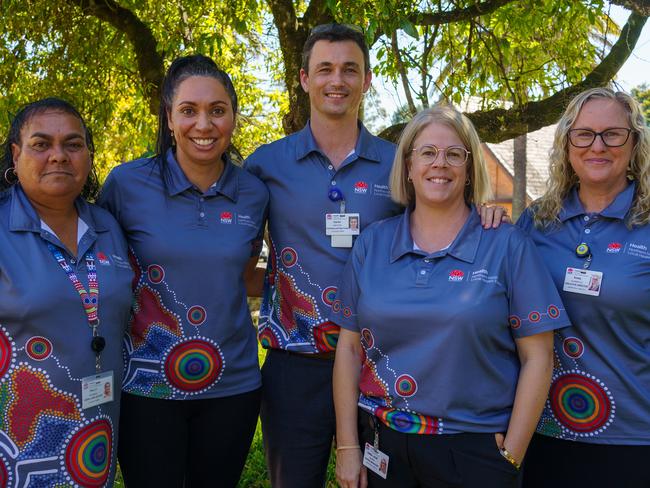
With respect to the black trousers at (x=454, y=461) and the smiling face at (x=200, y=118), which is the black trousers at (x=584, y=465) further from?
the smiling face at (x=200, y=118)

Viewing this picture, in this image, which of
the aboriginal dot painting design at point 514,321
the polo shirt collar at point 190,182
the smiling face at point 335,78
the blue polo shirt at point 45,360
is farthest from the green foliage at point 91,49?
the aboriginal dot painting design at point 514,321

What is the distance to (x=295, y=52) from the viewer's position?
5.40 meters

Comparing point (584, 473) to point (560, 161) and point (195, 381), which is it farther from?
point (195, 381)

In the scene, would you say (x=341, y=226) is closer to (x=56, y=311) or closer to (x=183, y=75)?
(x=183, y=75)

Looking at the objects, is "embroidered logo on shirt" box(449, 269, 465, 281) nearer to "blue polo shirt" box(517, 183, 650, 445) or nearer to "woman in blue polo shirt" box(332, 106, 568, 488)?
"woman in blue polo shirt" box(332, 106, 568, 488)

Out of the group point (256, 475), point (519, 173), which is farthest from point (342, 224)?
point (519, 173)

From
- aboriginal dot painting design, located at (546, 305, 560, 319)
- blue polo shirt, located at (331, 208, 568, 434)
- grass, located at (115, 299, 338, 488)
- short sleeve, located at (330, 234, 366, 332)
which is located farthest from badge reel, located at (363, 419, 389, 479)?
grass, located at (115, 299, 338, 488)

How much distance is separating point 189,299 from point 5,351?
79cm

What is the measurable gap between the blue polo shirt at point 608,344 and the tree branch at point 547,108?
2564 millimetres

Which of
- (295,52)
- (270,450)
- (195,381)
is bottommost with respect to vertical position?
(270,450)

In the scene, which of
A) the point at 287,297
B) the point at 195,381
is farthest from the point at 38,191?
the point at 287,297

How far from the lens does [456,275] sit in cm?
284

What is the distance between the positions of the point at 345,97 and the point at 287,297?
40.6 inches

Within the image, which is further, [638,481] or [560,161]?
[560,161]
